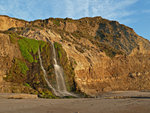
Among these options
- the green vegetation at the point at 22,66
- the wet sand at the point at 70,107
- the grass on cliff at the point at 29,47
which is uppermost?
the grass on cliff at the point at 29,47

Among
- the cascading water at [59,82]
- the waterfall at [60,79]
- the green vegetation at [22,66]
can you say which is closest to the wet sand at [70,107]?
the cascading water at [59,82]

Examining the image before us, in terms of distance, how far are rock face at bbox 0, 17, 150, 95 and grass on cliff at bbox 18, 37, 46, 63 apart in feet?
1.70

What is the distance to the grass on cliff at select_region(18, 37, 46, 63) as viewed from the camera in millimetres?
25438

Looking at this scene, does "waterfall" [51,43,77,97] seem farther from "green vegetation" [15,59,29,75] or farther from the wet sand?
the wet sand

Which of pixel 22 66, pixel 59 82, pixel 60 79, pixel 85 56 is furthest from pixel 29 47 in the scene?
pixel 85 56

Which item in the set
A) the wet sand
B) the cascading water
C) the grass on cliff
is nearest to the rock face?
the grass on cliff

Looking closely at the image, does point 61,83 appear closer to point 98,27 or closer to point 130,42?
point 130,42

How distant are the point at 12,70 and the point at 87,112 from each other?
17.0 metres

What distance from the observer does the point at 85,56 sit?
36312 millimetres

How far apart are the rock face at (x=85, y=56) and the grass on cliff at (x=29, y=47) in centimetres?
52

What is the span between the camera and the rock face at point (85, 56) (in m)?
23.5

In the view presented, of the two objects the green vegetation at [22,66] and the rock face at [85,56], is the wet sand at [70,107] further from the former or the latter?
the green vegetation at [22,66]

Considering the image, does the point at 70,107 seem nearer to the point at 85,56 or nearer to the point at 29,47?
the point at 29,47

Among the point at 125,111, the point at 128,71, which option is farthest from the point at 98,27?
the point at 125,111
